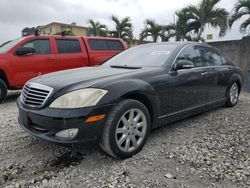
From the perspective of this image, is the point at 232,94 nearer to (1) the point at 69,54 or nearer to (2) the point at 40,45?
(1) the point at 69,54

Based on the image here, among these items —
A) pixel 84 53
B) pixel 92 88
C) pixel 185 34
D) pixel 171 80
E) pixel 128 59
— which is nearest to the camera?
pixel 92 88

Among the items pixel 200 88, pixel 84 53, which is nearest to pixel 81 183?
pixel 200 88

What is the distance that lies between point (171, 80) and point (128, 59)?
92 centimetres

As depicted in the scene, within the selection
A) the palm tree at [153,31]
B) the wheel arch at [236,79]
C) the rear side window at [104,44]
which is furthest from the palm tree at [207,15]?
the wheel arch at [236,79]

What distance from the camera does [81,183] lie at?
2.24 metres

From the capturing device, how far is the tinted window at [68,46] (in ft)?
20.8

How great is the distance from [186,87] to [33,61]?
4133mm

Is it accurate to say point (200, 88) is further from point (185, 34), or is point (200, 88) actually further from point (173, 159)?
point (185, 34)

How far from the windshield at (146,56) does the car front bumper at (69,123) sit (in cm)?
124

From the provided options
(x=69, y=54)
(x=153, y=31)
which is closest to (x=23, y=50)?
(x=69, y=54)

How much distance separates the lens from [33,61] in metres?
5.76

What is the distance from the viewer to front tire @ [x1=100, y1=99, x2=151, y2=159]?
8.04ft

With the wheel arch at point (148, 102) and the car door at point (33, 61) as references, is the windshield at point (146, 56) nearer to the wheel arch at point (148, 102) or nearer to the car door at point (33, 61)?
the wheel arch at point (148, 102)

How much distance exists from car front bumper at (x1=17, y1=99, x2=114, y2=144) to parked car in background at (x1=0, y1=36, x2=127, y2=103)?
359 cm
